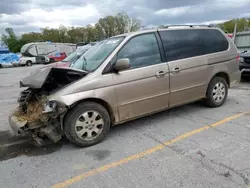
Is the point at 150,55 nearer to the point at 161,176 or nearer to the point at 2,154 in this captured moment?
the point at 161,176

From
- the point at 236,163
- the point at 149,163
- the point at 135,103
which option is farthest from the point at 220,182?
the point at 135,103

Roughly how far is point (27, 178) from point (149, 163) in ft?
5.32

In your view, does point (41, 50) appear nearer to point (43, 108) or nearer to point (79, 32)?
point (43, 108)

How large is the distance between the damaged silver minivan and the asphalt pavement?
0.34m

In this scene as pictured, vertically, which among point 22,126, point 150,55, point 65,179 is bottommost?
point 65,179

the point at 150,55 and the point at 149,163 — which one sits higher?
the point at 150,55

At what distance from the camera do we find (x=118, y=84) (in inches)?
142

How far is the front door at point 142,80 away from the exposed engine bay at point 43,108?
747 mm

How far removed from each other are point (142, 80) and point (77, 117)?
130cm

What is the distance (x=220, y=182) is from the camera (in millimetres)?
2482

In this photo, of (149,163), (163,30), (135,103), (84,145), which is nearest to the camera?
(149,163)

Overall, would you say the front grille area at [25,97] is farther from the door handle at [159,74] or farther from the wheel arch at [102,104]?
the door handle at [159,74]

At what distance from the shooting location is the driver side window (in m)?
3.81

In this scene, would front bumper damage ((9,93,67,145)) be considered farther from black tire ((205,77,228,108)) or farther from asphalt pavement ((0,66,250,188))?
black tire ((205,77,228,108))
